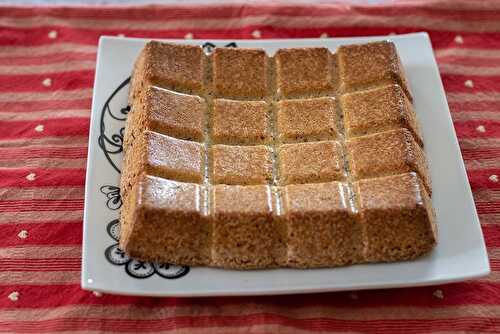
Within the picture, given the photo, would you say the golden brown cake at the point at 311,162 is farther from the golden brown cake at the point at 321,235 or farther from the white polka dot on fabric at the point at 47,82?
the white polka dot on fabric at the point at 47,82

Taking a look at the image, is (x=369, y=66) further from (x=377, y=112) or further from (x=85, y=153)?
(x=85, y=153)

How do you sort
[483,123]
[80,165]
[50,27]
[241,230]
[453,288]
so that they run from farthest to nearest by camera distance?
1. [50,27]
2. [483,123]
3. [80,165]
4. [453,288]
5. [241,230]

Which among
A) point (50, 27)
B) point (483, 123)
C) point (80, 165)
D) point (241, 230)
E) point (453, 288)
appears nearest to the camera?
point (241, 230)

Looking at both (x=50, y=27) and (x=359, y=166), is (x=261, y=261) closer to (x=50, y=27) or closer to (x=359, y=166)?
(x=359, y=166)

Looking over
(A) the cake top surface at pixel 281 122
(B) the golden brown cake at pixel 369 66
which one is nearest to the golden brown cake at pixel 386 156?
(A) the cake top surface at pixel 281 122

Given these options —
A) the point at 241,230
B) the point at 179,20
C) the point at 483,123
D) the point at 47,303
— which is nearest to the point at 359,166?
the point at 241,230

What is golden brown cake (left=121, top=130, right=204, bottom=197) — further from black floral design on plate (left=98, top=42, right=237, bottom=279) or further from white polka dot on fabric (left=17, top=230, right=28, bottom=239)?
white polka dot on fabric (left=17, top=230, right=28, bottom=239)
